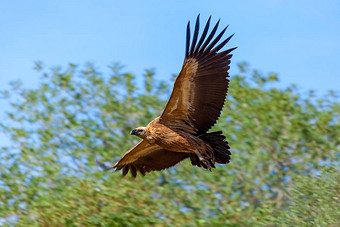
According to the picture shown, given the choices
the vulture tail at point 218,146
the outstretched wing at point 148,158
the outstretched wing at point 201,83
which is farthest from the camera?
the outstretched wing at point 148,158

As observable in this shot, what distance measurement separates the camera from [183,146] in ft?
25.5

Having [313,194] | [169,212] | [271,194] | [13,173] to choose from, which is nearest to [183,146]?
[169,212]

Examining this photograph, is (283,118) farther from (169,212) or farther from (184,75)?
(184,75)

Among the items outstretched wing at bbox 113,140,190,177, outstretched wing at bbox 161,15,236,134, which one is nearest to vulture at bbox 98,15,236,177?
outstretched wing at bbox 161,15,236,134

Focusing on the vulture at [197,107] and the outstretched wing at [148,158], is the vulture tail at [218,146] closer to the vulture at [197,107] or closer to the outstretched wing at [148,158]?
the vulture at [197,107]

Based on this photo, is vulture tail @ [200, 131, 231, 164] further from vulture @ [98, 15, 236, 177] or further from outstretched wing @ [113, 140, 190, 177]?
outstretched wing @ [113, 140, 190, 177]

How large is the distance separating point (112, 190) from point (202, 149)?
3.06 meters

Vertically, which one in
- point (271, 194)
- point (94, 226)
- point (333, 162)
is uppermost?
point (333, 162)

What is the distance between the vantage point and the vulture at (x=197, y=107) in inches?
295

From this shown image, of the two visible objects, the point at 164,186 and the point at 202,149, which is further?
the point at 164,186

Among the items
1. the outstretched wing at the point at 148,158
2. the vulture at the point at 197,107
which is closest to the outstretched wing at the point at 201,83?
the vulture at the point at 197,107

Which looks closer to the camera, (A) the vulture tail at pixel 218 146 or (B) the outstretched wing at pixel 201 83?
A: (B) the outstretched wing at pixel 201 83

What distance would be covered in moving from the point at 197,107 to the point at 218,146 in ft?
1.89

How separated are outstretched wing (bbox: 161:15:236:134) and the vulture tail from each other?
20cm
